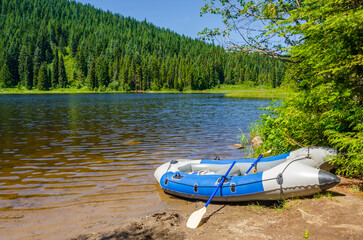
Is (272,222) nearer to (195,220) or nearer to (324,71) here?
(195,220)

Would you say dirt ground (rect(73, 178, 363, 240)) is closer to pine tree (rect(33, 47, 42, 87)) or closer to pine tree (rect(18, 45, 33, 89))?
pine tree (rect(33, 47, 42, 87))

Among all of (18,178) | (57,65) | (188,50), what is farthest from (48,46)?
(18,178)

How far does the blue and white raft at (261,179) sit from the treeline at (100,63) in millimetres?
102978

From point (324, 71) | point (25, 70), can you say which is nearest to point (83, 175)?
point (324, 71)

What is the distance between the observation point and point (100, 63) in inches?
4963

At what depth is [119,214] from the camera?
253 inches

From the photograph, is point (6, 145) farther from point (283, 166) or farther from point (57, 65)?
point (57, 65)

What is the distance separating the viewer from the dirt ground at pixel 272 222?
4.51 meters

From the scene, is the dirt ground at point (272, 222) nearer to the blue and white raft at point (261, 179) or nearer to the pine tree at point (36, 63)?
the blue and white raft at point (261, 179)

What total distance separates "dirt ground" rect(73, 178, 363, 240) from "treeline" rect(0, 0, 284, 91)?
104579 mm

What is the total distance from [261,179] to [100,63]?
5104 inches

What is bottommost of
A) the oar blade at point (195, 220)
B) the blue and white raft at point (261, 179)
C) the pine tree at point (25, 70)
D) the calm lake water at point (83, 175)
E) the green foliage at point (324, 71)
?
the calm lake water at point (83, 175)

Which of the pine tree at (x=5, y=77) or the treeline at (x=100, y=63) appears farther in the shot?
the treeline at (x=100, y=63)

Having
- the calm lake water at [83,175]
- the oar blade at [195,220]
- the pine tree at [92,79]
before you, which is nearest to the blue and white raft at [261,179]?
the calm lake water at [83,175]
